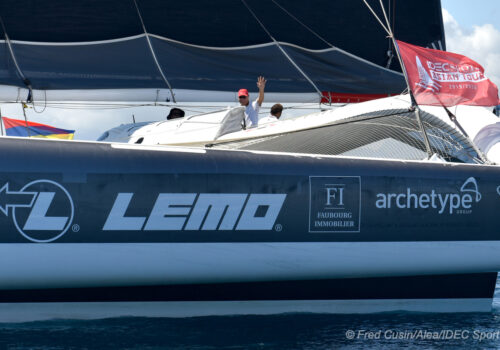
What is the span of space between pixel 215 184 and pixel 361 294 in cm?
123

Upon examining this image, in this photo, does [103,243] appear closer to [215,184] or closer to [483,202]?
[215,184]

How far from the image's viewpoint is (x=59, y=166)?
13.7ft

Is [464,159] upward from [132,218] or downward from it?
upward

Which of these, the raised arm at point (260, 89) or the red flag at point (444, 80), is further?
the raised arm at point (260, 89)

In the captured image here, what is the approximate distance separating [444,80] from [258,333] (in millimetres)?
2014

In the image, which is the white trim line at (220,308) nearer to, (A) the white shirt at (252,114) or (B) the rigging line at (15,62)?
(A) the white shirt at (252,114)

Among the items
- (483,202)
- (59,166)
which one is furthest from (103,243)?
(483,202)

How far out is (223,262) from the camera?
14.3 ft

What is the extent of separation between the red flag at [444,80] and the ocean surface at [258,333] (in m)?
1.37

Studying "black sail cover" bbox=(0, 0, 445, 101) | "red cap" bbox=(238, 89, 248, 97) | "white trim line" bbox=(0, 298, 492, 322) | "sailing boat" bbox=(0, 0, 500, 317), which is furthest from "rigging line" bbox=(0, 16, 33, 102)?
"white trim line" bbox=(0, 298, 492, 322)

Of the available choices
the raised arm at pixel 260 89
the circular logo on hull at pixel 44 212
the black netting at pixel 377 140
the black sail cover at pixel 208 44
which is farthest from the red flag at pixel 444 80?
the circular logo on hull at pixel 44 212

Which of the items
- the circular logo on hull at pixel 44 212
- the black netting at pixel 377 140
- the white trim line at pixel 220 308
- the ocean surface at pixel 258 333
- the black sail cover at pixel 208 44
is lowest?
the ocean surface at pixel 258 333

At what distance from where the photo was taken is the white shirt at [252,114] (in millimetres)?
6062

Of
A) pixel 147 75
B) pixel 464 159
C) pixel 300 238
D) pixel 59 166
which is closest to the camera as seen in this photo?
pixel 59 166
